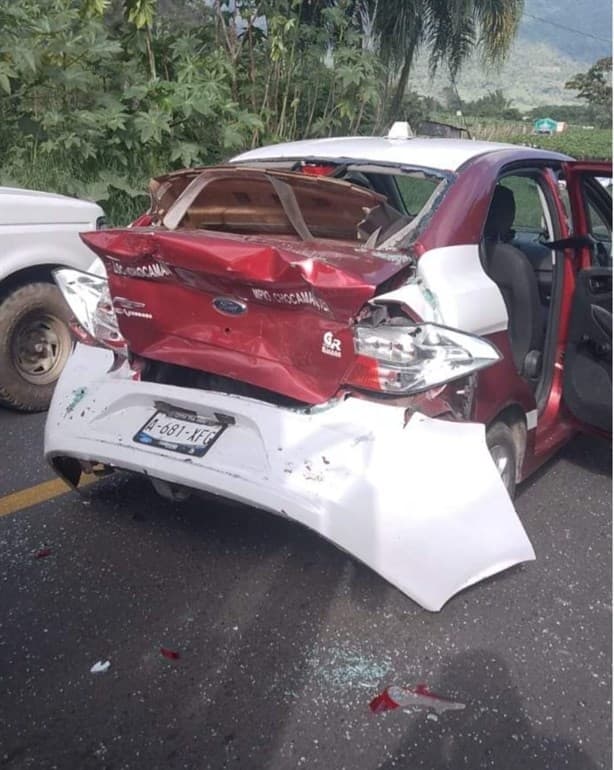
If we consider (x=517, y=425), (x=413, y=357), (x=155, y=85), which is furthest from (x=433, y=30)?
(x=413, y=357)

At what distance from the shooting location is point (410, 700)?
2.33 m

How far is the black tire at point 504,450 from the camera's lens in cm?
299

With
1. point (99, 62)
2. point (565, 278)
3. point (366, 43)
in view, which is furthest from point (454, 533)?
point (366, 43)

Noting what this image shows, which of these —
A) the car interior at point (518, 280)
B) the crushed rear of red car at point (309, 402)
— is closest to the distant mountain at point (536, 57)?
the car interior at point (518, 280)

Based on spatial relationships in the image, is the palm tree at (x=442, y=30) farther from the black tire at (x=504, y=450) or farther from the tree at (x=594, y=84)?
the tree at (x=594, y=84)

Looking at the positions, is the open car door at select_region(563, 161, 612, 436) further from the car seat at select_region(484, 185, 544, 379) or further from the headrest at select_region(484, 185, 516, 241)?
the headrest at select_region(484, 185, 516, 241)

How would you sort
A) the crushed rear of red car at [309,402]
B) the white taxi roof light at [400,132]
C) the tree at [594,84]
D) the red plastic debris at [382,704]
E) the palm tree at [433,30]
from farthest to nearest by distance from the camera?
the tree at [594,84]
the palm tree at [433,30]
the white taxi roof light at [400,132]
the crushed rear of red car at [309,402]
the red plastic debris at [382,704]

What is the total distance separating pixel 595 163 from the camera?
145 inches

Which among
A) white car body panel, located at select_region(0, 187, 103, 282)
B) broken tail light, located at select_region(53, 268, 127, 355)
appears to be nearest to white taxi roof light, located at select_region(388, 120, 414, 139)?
broken tail light, located at select_region(53, 268, 127, 355)

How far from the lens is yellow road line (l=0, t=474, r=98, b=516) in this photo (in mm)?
3408

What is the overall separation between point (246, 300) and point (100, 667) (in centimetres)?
122

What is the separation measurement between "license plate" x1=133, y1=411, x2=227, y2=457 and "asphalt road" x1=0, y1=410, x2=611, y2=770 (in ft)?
1.81

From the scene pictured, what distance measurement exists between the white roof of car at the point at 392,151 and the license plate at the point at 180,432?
52.7 inches

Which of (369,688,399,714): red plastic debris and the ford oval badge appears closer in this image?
(369,688,399,714): red plastic debris
